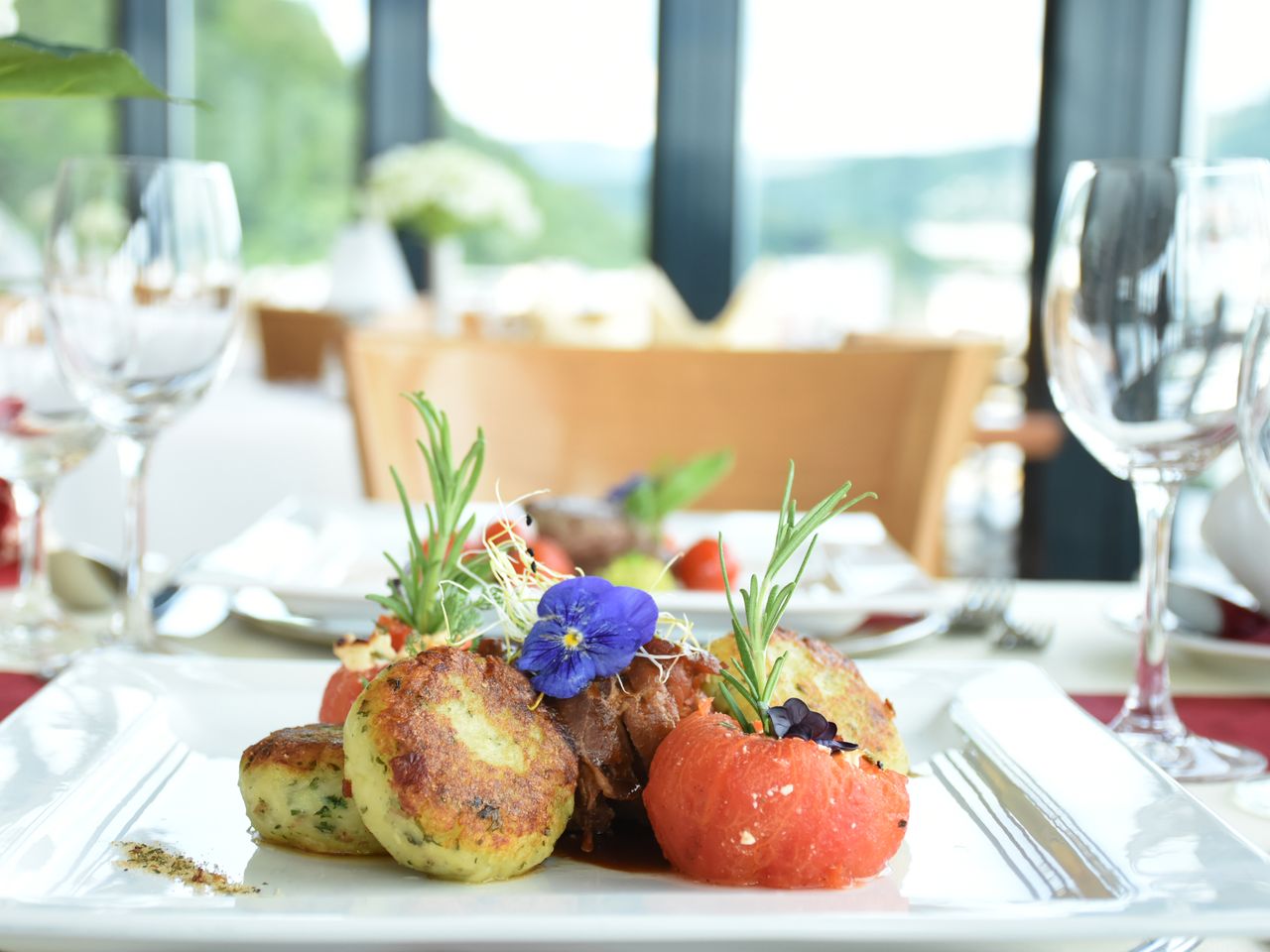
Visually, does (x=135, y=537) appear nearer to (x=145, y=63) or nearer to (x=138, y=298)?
(x=138, y=298)

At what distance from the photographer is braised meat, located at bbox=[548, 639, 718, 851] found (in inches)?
26.9

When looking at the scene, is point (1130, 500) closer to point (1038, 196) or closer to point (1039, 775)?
point (1038, 196)

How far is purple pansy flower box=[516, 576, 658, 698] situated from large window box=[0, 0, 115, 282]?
690 cm

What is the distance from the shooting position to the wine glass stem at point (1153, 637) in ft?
3.16

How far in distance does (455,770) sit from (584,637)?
110mm

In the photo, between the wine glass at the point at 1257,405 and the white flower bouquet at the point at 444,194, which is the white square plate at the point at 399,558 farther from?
the white flower bouquet at the point at 444,194

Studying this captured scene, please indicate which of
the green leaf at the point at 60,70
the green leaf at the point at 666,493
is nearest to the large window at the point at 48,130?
the green leaf at the point at 666,493

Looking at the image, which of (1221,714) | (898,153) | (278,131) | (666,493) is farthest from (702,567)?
(278,131)

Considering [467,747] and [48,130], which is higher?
[48,130]

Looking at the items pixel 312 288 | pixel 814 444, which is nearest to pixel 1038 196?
pixel 312 288

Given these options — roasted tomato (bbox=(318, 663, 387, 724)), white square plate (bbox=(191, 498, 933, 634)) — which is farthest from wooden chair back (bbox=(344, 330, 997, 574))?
roasted tomato (bbox=(318, 663, 387, 724))

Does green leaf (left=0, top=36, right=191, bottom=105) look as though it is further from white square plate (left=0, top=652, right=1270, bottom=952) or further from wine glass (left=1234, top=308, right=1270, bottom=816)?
wine glass (left=1234, top=308, right=1270, bottom=816)

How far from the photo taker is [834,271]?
648cm

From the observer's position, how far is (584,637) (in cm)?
70
